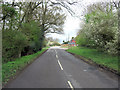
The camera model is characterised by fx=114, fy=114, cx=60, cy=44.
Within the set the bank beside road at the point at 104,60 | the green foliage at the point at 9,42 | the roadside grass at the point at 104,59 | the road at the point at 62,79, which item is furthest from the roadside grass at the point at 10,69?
the roadside grass at the point at 104,59

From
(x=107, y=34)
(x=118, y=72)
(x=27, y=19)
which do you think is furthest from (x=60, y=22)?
(x=118, y=72)

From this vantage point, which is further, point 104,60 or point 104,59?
point 104,59

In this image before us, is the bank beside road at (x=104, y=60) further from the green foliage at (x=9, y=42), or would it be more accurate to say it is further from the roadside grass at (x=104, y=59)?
the green foliage at (x=9, y=42)

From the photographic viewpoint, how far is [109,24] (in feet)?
48.7

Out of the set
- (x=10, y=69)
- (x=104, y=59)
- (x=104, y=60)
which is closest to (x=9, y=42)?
(x=10, y=69)

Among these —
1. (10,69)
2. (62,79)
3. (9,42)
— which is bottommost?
(62,79)

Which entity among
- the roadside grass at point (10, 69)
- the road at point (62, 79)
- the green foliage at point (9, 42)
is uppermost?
the green foliage at point (9, 42)

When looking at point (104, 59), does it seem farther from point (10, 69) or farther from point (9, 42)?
point (9, 42)

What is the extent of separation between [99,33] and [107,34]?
115cm

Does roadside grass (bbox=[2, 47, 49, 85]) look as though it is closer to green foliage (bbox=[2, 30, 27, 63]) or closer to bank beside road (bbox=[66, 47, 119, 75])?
green foliage (bbox=[2, 30, 27, 63])

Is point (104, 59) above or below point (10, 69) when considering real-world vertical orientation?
below

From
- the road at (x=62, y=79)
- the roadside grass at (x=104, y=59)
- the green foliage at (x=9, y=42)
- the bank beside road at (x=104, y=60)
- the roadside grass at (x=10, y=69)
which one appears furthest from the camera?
the roadside grass at (x=104, y=59)

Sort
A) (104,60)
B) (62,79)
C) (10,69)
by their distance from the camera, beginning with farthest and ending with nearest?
1. (104,60)
2. (10,69)
3. (62,79)

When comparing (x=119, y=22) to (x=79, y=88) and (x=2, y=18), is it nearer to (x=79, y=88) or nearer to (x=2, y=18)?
(x=79, y=88)
